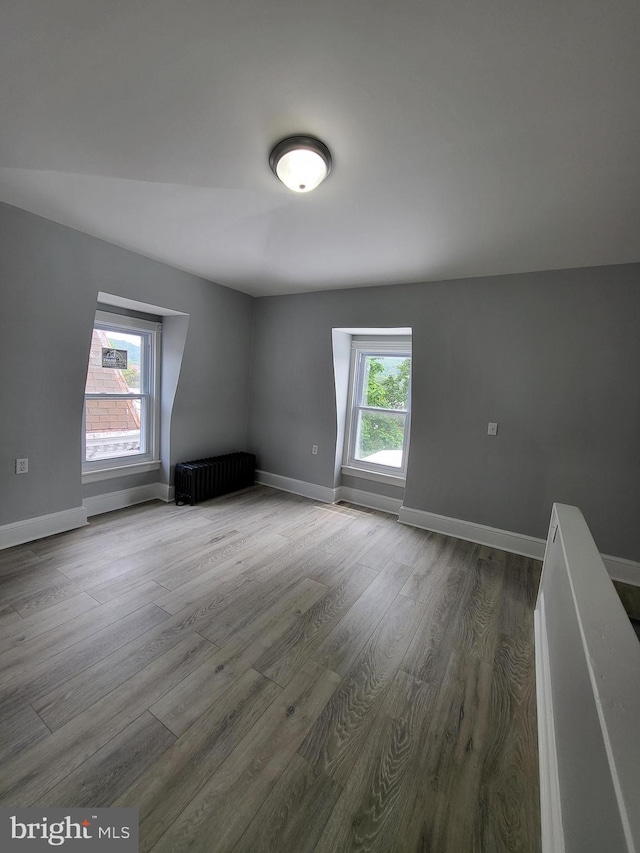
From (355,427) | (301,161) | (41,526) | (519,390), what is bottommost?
(41,526)

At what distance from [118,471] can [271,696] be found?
277 centimetres

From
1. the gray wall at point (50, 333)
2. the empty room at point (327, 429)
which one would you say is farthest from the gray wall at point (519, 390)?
the gray wall at point (50, 333)

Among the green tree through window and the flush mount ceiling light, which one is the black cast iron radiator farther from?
→ the flush mount ceiling light

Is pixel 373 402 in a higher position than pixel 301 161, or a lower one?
lower

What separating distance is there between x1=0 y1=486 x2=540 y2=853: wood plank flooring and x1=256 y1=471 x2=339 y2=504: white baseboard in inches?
52.5

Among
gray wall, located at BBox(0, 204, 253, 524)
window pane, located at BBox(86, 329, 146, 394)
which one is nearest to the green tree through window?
gray wall, located at BBox(0, 204, 253, 524)

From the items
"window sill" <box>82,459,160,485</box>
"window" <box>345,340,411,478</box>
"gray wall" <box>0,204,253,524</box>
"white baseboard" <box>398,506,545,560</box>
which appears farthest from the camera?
"window" <box>345,340,411,478</box>

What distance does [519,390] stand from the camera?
2.95 metres

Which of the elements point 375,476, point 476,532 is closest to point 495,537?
point 476,532

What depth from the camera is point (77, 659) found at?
1.64m

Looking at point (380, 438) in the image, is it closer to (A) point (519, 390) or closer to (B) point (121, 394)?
(A) point (519, 390)

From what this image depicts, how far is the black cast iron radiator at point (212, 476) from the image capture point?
3.68m

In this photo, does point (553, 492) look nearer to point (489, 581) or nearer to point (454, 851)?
point (489, 581)

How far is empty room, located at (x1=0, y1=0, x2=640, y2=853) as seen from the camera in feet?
3.47
